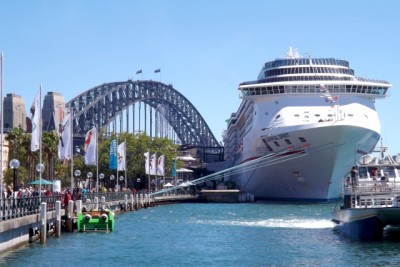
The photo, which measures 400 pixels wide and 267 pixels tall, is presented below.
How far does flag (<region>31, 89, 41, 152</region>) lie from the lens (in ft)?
139

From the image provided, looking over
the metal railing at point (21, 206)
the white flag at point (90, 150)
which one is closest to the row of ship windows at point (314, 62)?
the white flag at point (90, 150)

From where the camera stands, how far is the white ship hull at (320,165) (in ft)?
276

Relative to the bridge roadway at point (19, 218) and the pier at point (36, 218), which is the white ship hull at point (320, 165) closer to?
the pier at point (36, 218)

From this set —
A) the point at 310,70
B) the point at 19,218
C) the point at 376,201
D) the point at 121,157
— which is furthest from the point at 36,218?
the point at 310,70

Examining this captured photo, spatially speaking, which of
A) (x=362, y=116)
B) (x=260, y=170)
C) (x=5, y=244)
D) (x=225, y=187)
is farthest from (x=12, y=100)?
(x=5, y=244)

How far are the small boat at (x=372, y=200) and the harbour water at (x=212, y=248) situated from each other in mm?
861

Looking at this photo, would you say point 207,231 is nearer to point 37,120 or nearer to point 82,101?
point 37,120

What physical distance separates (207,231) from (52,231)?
10767mm

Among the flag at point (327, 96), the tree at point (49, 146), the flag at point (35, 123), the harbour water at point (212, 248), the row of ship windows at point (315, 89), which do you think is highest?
the row of ship windows at point (315, 89)

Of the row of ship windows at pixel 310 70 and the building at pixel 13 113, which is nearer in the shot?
the row of ship windows at pixel 310 70

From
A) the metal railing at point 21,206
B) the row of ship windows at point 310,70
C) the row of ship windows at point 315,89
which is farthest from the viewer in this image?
the row of ship windows at point 310,70

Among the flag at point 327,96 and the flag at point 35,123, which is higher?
the flag at point 327,96

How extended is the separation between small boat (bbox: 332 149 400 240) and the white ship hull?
1487 inches

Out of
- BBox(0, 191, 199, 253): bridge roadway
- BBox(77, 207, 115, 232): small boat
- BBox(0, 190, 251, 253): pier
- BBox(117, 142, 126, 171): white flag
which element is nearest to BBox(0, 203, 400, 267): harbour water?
BBox(0, 191, 199, 253): bridge roadway
